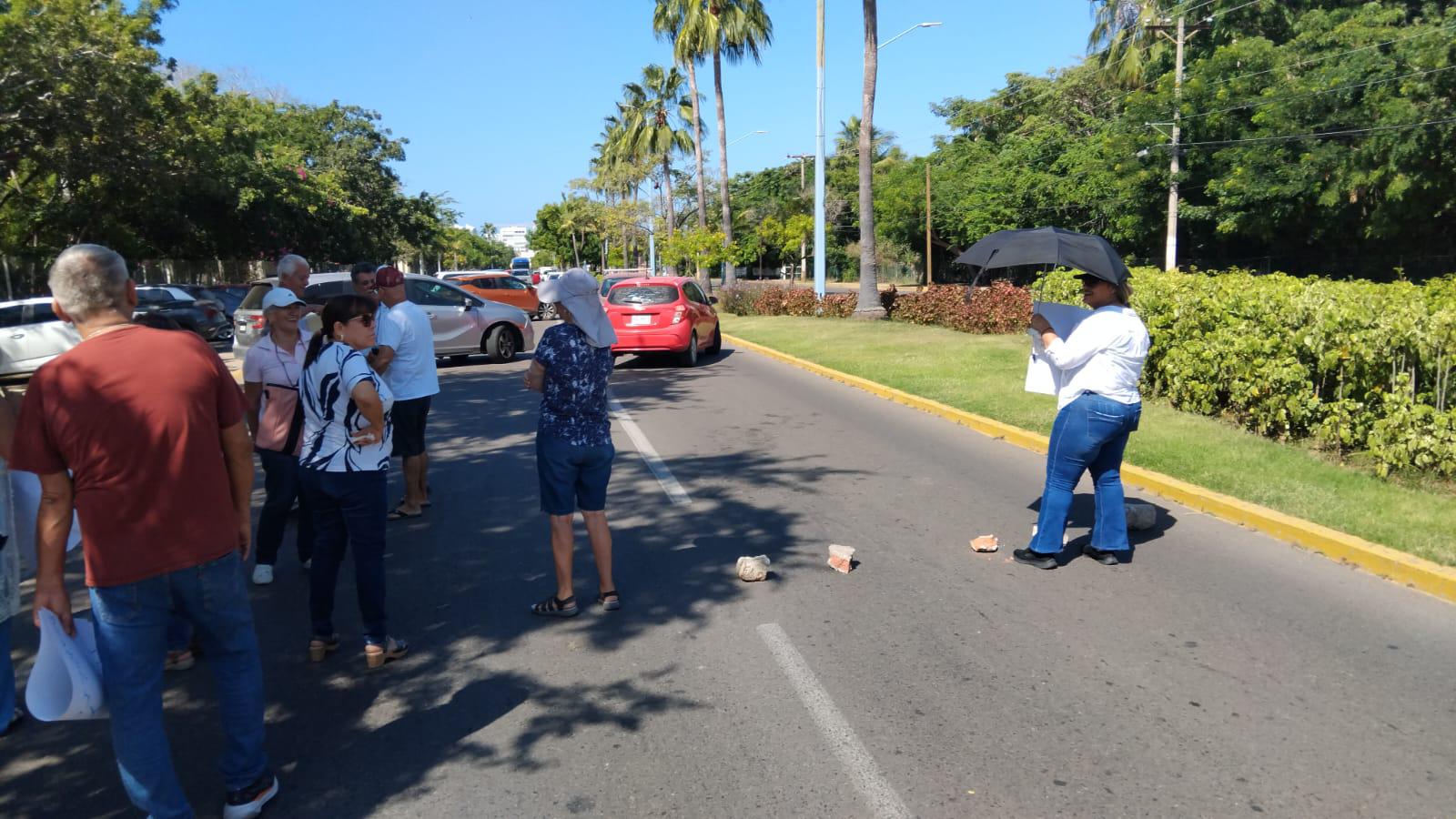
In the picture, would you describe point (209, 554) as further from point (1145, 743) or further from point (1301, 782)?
point (1301, 782)

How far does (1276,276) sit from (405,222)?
5549cm

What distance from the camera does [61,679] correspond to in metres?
3.02

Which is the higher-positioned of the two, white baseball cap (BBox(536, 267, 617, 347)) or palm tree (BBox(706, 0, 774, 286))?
palm tree (BBox(706, 0, 774, 286))

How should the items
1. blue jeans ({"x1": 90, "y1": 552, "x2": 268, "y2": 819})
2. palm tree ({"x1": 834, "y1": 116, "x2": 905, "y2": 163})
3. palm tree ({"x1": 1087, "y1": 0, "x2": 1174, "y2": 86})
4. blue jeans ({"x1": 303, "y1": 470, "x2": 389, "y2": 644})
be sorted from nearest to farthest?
blue jeans ({"x1": 90, "y1": 552, "x2": 268, "y2": 819}) < blue jeans ({"x1": 303, "y1": 470, "x2": 389, "y2": 644}) < palm tree ({"x1": 1087, "y1": 0, "x2": 1174, "y2": 86}) < palm tree ({"x1": 834, "y1": 116, "x2": 905, "y2": 163})

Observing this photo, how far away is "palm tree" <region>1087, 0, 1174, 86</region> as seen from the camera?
133 ft

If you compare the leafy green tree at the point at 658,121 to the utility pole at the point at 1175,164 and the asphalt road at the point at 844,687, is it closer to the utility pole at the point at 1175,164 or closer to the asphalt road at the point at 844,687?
the utility pole at the point at 1175,164

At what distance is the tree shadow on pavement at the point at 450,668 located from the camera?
368cm

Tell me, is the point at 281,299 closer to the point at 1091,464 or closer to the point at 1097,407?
the point at 1097,407

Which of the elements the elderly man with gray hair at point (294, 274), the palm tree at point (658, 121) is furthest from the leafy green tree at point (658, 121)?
the elderly man with gray hair at point (294, 274)

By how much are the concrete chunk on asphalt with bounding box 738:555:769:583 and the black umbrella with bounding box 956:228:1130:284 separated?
224cm

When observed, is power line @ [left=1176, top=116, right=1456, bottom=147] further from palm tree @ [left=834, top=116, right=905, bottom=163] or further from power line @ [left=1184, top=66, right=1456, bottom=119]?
palm tree @ [left=834, top=116, right=905, bottom=163]

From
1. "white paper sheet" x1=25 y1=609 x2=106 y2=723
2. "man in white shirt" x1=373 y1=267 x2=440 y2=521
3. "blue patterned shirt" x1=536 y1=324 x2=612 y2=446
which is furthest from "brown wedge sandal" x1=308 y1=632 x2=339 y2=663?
"man in white shirt" x1=373 y1=267 x2=440 y2=521

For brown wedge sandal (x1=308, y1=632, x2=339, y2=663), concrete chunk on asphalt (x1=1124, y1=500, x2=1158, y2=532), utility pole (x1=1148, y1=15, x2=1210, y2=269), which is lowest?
brown wedge sandal (x1=308, y1=632, x2=339, y2=663)

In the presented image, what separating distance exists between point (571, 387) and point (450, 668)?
143 cm
